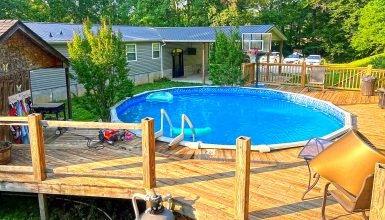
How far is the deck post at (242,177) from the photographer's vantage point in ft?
12.4

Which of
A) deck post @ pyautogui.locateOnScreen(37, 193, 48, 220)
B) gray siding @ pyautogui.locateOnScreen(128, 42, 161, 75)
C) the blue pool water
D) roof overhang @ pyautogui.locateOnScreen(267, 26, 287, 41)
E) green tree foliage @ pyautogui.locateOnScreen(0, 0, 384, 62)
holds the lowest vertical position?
deck post @ pyautogui.locateOnScreen(37, 193, 48, 220)

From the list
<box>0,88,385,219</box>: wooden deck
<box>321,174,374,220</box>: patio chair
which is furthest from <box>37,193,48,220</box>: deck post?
<box>321,174,374,220</box>: patio chair

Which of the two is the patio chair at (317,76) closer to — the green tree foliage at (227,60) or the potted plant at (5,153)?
the green tree foliage at (227,60)

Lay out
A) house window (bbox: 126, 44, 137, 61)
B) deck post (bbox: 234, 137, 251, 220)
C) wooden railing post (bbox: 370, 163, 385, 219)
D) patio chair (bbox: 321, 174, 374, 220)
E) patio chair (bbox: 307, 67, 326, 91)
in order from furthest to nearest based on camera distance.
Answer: house window (bbox: 126, 44, 137, 61)
patio chair (bbox: 307, 67, 326, 91)
deck post (bbox: 234, 137, 251, 220)
patio chair (bbox: 321, 174, 374, 220)
wooden railing post (bbox: 370, 163, 385, 219)

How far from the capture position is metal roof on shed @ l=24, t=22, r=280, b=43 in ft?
49.1

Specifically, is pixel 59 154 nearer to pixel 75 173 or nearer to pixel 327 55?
pixel 75 173

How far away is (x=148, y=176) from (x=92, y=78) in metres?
5.17

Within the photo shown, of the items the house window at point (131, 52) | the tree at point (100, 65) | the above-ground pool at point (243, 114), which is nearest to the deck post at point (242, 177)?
the above-ground pool at point (243, 114)

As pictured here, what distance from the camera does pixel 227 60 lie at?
14680 mm

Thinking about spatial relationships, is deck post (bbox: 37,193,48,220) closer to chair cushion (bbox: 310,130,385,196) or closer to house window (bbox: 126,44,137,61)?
chair cushion (bbox: 310,130,385,196)

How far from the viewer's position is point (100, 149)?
6680 mm

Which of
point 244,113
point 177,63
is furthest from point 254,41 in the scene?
point 177,63

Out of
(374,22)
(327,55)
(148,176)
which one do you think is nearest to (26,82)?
(148,176)

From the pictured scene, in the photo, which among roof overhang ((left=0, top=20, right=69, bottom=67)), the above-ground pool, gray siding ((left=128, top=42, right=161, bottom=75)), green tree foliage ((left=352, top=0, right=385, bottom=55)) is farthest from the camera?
green tree foliage ((left=352, top=0, right=385, bottom=55))
